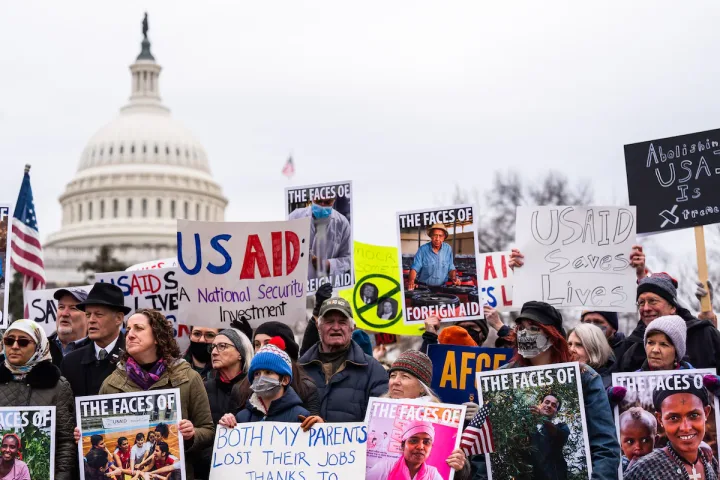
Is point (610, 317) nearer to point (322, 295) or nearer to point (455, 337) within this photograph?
point (455, 337)

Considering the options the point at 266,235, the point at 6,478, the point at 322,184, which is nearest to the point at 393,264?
the point at 322,184

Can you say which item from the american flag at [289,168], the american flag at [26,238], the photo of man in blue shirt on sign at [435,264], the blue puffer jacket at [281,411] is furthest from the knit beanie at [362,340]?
the american flag at [289,168]

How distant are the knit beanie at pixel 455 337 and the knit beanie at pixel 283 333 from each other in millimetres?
1097

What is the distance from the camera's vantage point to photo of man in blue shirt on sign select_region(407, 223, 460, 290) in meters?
10.0

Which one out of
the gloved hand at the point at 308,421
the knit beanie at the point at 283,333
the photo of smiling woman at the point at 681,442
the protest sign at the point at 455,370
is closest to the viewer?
the photo of smiling woman at the point at 681,442

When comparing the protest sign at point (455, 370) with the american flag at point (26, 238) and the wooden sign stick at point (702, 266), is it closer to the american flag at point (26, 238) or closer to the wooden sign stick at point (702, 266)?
the wooden sign stick at point (702, 266)

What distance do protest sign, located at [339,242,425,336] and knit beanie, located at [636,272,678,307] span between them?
3.84m

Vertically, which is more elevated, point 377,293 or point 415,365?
point 377,293

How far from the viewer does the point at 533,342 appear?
709cm

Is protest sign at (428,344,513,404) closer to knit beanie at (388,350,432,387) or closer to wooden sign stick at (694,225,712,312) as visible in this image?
knit beanie at (388,350,432,387)

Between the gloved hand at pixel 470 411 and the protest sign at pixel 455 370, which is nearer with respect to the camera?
the gloved hand at pixel 470 411

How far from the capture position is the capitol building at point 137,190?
389 ft

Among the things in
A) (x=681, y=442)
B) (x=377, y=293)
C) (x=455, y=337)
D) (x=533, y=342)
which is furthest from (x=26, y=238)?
(x=681, y=442)

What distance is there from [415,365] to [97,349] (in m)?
2.11
